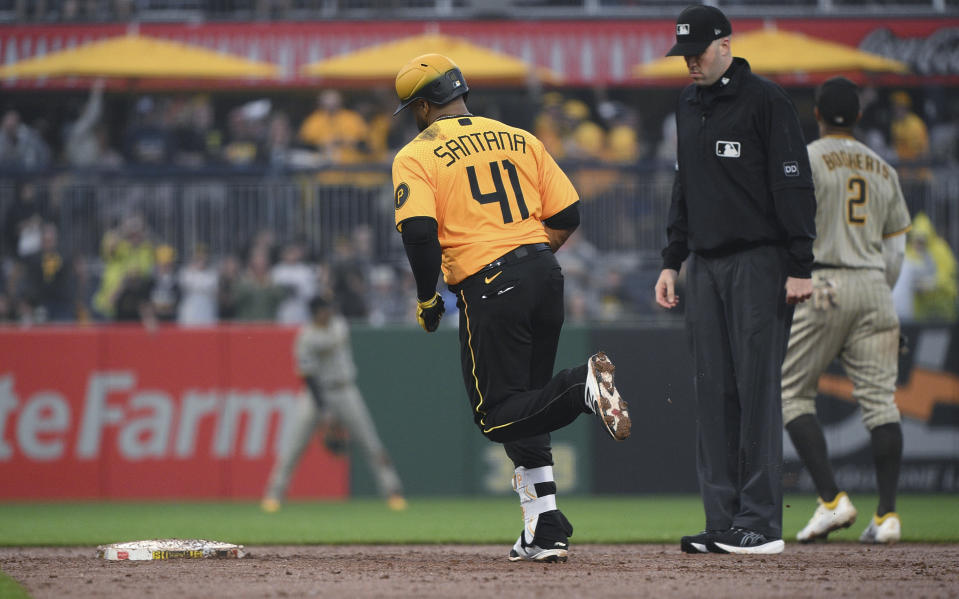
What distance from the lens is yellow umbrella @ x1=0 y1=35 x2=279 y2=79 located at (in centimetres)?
1680

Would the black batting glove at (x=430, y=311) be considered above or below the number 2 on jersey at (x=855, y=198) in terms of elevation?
below

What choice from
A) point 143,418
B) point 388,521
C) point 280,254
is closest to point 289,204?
point 280,254

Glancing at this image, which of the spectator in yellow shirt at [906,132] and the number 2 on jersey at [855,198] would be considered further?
the spectator in yellow shirt at [906,132]

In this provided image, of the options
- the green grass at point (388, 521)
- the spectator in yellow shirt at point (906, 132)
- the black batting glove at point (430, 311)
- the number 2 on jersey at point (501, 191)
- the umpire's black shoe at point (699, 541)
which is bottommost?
the green grass at point (388, 521)

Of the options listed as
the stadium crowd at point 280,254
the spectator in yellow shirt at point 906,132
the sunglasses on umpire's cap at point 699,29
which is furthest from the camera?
the spectator in yellow shirt at point 906,132

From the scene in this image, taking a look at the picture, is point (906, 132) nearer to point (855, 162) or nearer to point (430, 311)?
point (855, 162)

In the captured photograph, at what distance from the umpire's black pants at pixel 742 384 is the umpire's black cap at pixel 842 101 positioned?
4.92 feet

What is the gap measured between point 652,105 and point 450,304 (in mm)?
6003

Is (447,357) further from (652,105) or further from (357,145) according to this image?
(652,105)

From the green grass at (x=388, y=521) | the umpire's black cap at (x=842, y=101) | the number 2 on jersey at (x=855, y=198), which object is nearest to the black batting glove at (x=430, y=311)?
the green grass at (x=388, y=521)

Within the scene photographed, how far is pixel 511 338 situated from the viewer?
6.12 metres

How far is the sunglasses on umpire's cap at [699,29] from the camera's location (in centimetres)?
652

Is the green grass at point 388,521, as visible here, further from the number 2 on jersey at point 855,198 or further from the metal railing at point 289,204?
the metal railing at point 289,204

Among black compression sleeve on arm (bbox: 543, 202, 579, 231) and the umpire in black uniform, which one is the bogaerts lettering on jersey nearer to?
the umpire in black uniform
